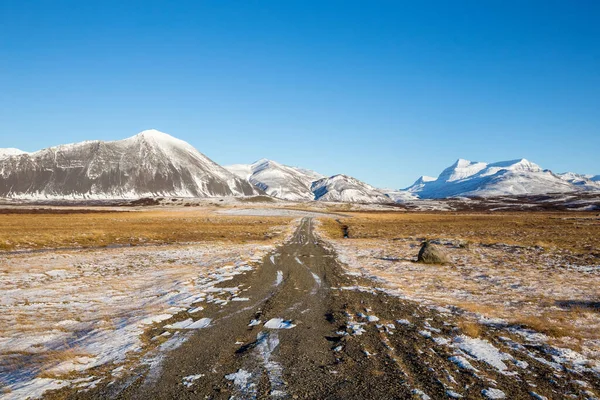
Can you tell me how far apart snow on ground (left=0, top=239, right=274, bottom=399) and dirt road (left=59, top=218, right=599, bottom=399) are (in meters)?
1.15

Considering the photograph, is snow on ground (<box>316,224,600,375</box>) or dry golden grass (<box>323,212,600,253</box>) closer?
snow on ground (<box>316,224,600,375</box>)

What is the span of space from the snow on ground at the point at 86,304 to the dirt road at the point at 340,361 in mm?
1152

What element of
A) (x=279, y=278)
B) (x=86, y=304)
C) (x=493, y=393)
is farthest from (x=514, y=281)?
(x=86, y=304)

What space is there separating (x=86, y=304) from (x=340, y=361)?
10.9 meters

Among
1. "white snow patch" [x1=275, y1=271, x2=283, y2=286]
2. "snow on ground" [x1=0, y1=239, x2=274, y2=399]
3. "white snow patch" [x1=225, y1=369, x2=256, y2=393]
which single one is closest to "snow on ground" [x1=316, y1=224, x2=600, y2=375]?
"white snow patch" [x1=275, y1=271, x2=283, y2=286]

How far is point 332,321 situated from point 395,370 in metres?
3.79

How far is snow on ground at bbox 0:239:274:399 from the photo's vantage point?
786 cm

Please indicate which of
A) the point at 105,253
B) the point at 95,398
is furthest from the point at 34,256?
the point at 95,398

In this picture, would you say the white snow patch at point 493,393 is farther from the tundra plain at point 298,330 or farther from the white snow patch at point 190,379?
the white snow patch at point 190,379

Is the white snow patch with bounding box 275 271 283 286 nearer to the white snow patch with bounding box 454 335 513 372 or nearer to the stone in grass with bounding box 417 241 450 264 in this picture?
the white snow patch with bounding box 454 335 513 372

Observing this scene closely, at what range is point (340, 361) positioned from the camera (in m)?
7.96

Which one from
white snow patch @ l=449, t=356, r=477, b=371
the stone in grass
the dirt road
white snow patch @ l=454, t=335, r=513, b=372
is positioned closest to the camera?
the dirt road

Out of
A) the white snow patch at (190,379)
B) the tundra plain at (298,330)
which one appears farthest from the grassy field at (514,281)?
the white snow patch at (190,379)

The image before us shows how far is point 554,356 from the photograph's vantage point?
27.0ft
